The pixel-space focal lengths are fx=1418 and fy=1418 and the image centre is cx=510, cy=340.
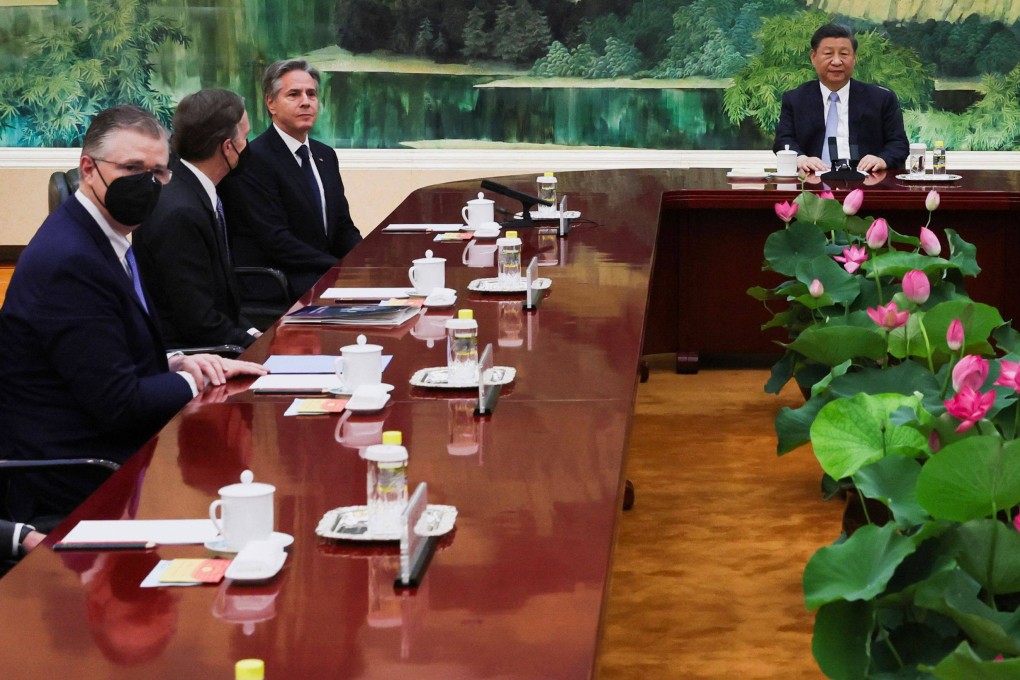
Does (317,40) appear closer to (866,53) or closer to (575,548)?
(866,53)

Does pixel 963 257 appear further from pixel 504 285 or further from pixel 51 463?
pixel 51 463

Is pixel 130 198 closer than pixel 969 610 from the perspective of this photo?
No

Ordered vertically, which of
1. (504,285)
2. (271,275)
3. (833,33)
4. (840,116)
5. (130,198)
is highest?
(833,33)

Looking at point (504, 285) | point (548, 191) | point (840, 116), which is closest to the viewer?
point (504, 285)

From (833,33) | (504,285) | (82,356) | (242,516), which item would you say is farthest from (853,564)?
(833,33)

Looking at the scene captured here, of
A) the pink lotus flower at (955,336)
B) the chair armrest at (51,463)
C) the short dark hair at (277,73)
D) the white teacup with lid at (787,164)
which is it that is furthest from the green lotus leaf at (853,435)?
the white teacup with lid at (787,164)

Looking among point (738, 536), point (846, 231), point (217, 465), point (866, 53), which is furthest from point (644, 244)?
point (866, 53)

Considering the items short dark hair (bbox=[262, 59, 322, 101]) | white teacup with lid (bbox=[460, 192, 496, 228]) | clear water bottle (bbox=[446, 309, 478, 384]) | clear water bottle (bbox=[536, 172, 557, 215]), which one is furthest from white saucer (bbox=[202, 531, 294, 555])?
short dark hair (bbox=[262, 59, 322, 101])

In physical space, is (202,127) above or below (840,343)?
above

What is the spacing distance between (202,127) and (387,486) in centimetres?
248

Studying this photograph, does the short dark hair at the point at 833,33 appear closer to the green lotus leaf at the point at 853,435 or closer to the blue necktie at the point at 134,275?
the blue necktie at the point at 134,275

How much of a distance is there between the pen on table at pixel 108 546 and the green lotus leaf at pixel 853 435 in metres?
1.06

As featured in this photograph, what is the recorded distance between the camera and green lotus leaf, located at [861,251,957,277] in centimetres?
385

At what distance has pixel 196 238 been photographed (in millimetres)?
4027
